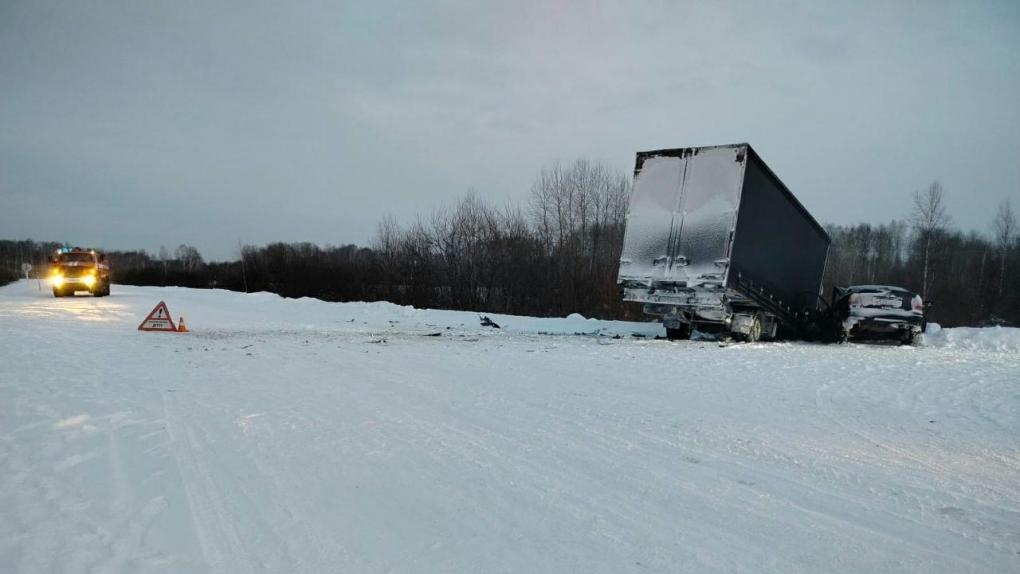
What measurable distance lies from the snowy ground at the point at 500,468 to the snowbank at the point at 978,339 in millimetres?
6499

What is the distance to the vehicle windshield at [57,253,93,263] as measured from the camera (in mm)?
27688

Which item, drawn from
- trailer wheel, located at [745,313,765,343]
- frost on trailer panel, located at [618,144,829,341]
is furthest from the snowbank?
trailer wheel, located at [745,313,765,343]

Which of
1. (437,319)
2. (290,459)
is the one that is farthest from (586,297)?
(290,459)

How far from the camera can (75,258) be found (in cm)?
2789

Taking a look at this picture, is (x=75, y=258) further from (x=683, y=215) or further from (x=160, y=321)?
(x=683, y=215)

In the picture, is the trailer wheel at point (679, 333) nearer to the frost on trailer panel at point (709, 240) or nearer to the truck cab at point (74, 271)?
the frost on trailer panel at point (709, 240)

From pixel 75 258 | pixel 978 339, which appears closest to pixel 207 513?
pixel 978 339

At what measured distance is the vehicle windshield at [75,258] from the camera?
2769 cm

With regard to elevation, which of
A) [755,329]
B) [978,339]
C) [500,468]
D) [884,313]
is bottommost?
[500,468]

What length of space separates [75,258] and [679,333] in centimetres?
3066

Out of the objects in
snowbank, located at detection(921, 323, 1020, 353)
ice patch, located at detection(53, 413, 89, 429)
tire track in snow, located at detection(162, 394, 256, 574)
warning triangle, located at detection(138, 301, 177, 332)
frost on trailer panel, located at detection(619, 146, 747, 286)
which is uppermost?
frost on trailer panel, located at detection(619, 146, 747, 286)

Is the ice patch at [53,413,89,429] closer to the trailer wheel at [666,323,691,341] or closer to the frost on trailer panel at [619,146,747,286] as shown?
the frost on trailer panel at [619,146,747,286]

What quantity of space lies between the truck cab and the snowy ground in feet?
75.7

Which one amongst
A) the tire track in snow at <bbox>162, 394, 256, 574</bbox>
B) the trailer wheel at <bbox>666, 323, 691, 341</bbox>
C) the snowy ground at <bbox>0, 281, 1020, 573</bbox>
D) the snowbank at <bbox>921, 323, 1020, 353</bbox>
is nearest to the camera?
the tire track in snow at <bbox>162, 394, 256, 574</bbox>
